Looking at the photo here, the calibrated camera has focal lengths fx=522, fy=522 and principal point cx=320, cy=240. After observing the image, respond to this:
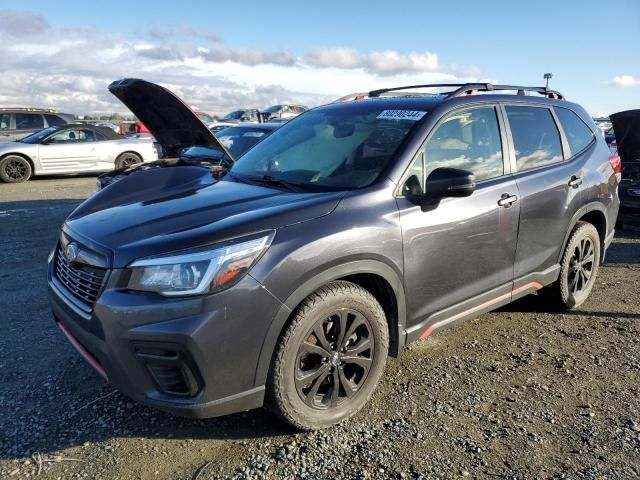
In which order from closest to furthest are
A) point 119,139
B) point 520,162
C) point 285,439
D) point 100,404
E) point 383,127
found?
1. point 285,439
2. point 100,404
3. point 383,127
4. point 520,162
5. point 119,139

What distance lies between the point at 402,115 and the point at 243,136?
5.10 meters

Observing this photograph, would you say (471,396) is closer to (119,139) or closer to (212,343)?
(212,343)

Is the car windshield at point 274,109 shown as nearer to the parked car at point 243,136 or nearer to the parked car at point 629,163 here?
the parked car at point 243,136

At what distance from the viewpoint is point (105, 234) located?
2727 millimetres

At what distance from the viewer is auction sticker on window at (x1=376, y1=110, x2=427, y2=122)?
3.41m

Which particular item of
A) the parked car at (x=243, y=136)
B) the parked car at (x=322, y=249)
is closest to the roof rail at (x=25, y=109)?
the parked car at (x=243, y=136)

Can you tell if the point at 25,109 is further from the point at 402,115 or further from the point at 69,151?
the point at 402,115

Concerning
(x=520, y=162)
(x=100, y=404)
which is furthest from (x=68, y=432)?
(x=520, y=162)

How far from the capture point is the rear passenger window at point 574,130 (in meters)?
4.45

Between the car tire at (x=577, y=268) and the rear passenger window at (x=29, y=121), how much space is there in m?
15.7

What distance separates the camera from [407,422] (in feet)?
9.78

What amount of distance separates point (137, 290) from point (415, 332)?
1681 millimetres

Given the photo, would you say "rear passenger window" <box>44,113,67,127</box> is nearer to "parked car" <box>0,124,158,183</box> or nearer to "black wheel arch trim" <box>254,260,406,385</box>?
"parked car" <box>0,124,158,183</box>

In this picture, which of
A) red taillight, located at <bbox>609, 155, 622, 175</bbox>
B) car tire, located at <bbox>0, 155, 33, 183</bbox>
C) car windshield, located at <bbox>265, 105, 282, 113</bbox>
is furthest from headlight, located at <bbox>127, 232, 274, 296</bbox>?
car windshield, located at <bbox>265, 105, 282, 113</bbox>
